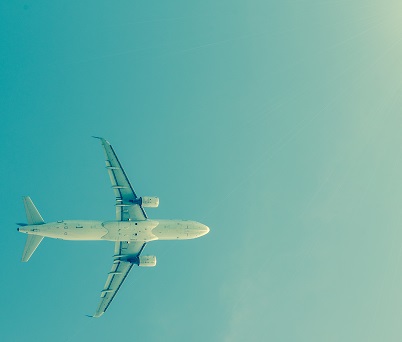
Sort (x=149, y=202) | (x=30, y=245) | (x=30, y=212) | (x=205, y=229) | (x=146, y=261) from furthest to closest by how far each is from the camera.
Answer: (x=205, y=229) < (x=146, y=261) < (x=149, y=202) < (x=30, y=245) < (x=30, y=212)

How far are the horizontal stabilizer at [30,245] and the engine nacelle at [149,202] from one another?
18.4 meters

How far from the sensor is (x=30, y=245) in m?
95.5

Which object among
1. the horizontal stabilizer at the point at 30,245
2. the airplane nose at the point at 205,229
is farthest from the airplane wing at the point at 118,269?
the horizontal stabilizer at the point at 30,245

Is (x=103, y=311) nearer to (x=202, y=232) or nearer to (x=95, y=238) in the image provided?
(x=95, y=238)

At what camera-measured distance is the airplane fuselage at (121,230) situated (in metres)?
95.4

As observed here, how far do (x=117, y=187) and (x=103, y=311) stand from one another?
25347mm

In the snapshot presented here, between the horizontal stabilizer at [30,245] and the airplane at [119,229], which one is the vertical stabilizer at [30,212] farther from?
the horizontal stabilizer at [30,245]

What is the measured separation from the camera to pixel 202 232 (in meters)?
106

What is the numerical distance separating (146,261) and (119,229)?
32.1 ft

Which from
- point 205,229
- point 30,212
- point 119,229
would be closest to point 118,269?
point 119,229

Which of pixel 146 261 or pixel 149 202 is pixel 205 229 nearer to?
pixel 146 261

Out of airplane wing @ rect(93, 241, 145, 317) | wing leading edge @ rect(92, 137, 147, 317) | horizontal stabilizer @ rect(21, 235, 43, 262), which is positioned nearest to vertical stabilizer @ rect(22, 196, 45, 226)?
horizontal stabilizer @ rect(21, 235, 43, 262)

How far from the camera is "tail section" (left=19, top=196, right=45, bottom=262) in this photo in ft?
312

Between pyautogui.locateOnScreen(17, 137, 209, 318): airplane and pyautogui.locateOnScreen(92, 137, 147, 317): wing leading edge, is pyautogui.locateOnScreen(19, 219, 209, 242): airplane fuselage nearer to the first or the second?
pyautogui.locateOnScreen(17, 137, 209, 318): airplane
